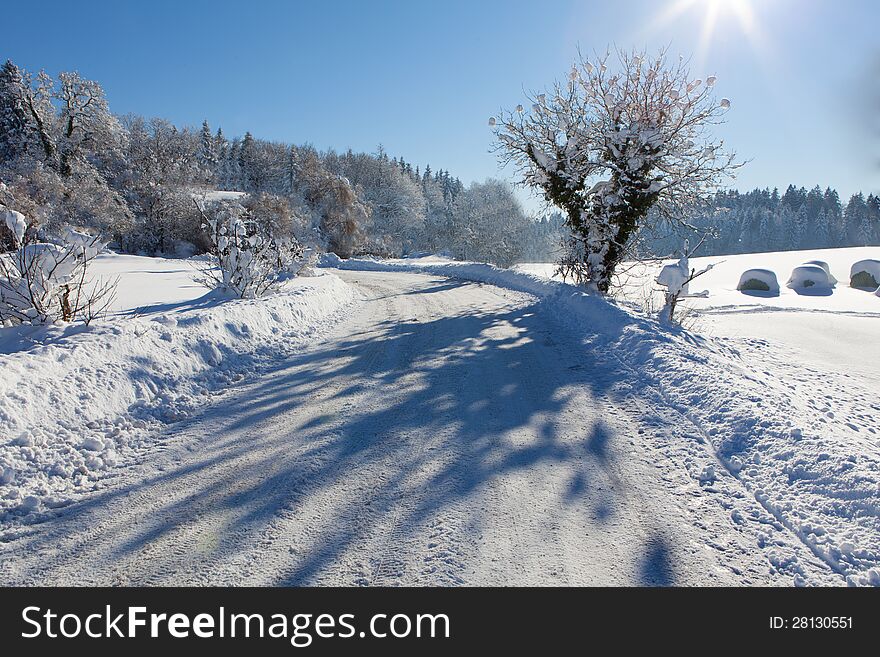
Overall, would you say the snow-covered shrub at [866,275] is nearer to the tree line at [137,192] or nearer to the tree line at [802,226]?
the tree line at [137,192]

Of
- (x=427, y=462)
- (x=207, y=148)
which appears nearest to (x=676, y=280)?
(x=427, y=462)

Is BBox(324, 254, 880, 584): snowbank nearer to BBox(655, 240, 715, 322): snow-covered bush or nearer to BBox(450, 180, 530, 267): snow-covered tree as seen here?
BBox(655, 240, 715, 322): snow-covered bush

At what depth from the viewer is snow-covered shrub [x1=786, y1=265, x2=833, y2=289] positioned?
23.5 m

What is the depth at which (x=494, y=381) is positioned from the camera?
5.96 meters

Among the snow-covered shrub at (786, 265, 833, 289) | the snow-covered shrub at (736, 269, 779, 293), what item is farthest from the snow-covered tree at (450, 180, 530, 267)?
the snow-covered shrub at (786, 265, 833, 289)

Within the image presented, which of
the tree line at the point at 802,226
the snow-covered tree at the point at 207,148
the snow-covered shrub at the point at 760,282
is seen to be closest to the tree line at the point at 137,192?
the snow-covered tree at the point at 207,148

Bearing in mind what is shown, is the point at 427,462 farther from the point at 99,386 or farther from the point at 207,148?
the point at 207,148

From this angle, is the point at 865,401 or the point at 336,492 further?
the point at 865,401

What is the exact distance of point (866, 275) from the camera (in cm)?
2550

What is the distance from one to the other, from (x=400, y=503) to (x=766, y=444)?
337 cm

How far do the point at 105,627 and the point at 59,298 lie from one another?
227 inches

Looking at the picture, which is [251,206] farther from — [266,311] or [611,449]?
[611,449]

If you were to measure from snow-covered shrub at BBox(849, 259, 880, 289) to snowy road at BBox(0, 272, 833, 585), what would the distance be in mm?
30309

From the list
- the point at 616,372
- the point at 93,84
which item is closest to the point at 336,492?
the point at 616,372
